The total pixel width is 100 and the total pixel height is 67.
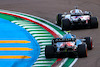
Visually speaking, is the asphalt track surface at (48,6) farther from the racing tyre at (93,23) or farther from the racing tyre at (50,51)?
the racing tyre at (50,51)

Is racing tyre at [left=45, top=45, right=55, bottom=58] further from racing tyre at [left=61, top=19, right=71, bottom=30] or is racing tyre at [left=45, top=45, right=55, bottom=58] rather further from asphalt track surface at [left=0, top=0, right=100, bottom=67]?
asphalt track surface at [left=0, top=0, right=100, bottom=67]

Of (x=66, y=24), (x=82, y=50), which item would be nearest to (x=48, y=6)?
(x=66, y=24)

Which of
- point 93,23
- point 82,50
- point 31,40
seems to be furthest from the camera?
point 93,23

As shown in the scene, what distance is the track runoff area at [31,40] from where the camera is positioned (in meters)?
20.3

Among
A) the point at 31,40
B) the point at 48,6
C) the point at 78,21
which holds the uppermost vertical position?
the point at 48,6

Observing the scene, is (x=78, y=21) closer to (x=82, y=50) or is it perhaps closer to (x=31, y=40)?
(x=31, y=40)

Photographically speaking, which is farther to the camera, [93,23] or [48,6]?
[48,6]

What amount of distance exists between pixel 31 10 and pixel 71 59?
1196cm

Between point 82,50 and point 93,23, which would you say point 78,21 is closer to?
point 93,23

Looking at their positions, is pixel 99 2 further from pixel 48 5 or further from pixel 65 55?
pixel 65 55

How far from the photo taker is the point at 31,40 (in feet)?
78.6

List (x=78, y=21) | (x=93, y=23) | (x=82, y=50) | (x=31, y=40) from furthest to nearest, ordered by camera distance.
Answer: (x=93, y=23) → (x=78, y=21) → (x=31, y=40) → (x=82, y=50)

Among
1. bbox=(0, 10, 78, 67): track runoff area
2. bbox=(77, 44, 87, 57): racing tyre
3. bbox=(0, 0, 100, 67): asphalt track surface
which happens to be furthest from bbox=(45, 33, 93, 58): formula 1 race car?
bbox=(0, 0, 100, 67): asphalt track surface

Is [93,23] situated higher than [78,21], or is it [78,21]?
[78,21]
